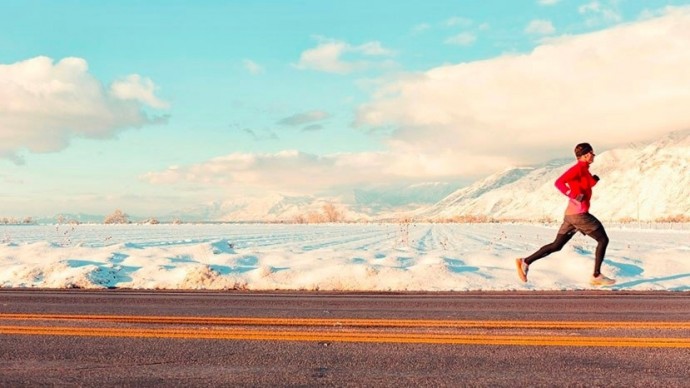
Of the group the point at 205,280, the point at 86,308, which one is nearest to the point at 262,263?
the point at 205,280

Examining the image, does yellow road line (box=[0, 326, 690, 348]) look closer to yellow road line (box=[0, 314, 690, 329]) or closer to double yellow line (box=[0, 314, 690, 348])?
double yellow line (box=[0, 314, 690, 348])

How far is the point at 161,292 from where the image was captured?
10.4m

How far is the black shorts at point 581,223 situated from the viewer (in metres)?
9.70

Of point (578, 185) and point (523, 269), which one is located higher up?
point (578, 185)

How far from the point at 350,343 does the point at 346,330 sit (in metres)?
0.65

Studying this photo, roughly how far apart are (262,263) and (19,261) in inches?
278

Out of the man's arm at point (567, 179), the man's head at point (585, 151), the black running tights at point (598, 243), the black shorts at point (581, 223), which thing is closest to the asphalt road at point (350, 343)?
the black running tights at point (598, 243)

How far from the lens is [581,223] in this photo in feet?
31.9

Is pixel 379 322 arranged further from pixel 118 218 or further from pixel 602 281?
pixel 118 218

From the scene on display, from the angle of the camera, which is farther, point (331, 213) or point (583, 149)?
point (331, 213)

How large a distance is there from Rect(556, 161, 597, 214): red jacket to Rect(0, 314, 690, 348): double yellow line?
3712mm

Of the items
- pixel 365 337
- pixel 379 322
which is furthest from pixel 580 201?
pixel 365 337

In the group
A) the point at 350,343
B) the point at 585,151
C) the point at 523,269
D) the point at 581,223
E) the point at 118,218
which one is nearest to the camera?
the point at 350,343

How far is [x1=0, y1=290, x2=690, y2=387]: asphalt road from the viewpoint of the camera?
406 centimetres
